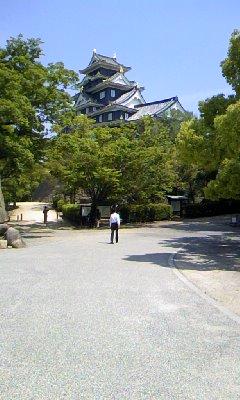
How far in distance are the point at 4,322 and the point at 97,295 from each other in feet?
7.75

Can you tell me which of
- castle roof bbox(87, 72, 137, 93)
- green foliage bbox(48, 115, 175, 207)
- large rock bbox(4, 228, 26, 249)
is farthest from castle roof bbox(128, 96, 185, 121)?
large rock bbox(4, 228, 26, 249)

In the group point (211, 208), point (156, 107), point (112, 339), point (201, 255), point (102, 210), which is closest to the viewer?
point (112, 339)

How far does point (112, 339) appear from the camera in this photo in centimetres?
557

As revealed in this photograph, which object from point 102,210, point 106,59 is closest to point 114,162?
point 102,210

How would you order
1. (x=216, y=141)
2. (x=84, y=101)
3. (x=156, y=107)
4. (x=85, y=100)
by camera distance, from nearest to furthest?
(x=216, y=141) < (x=156, y=107) < (x=85, y=100) < (x=84, y=101)

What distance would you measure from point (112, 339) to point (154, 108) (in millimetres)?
49383

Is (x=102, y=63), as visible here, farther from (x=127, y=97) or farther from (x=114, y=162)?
(x=114, y=162)

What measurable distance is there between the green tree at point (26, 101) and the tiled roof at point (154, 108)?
90.5 ft

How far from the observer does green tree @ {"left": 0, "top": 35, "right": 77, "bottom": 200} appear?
67.5 ft

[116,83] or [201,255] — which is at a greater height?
[116,83]

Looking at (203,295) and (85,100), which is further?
(85,100)

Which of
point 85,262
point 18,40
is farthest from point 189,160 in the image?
point 18,40

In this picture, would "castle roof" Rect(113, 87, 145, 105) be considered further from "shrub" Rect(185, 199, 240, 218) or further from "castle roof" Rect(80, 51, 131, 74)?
"shrub" Rect(185, 199, 240, 218)

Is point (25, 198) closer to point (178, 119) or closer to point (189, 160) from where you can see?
point (178, 119)
